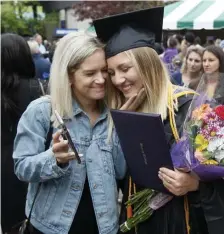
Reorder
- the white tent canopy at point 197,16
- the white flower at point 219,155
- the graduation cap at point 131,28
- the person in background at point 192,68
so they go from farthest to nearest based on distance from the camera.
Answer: the white tent canopy at point 197,16 → the person in background at point 192,68 → the graduation cap at point 131,28 → the white flower at point 219,155

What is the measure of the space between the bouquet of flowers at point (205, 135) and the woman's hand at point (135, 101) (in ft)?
0.98

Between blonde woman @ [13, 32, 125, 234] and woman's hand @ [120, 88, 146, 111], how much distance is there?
18cm

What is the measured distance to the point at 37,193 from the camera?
2.14 meters

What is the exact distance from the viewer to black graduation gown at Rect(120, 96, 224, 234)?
69.1 inches

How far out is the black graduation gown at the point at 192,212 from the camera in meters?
1.75

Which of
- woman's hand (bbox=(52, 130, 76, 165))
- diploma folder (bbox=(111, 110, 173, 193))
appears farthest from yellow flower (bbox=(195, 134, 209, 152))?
woman's hand (bbox=(52, 130, 76, 165))

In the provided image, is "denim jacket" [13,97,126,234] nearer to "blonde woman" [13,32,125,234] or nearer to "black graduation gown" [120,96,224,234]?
"blonde woman" [13,32,125,234]

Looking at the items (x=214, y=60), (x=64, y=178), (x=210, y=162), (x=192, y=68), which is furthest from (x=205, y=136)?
(x=192, y=68)

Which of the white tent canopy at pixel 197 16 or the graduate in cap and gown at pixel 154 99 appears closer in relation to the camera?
the graduate in cap and gown at pixel 154 99

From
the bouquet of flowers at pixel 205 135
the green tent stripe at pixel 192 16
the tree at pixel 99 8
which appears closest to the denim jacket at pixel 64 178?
the bouquet of flowers at pixel 205 135

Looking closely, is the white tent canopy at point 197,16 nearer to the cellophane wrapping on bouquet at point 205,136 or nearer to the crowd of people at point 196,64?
the crowd of people at point 196,64

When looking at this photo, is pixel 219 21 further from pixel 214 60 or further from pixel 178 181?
pixel 178 181

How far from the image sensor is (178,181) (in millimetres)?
1730

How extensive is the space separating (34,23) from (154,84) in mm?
34759
